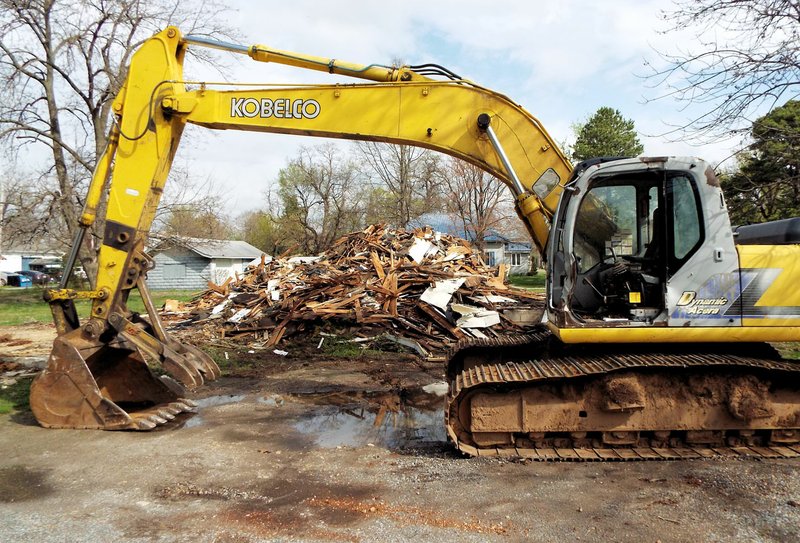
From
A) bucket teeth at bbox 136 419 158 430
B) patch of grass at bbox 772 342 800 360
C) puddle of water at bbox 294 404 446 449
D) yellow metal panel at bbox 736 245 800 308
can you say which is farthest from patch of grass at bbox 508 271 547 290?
Answer: bucket teeth at bbox 136 419 158 430

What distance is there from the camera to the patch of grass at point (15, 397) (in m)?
7.13

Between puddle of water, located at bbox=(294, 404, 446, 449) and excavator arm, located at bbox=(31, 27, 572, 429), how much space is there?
1.62 meters

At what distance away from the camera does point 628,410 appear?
5113 mm

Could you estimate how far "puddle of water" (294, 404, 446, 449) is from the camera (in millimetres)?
5938

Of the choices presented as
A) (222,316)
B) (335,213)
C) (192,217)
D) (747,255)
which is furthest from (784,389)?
(335,213)

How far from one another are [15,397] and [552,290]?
7.48 m

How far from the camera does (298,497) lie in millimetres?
4391

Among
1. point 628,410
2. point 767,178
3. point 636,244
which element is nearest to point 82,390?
point 628,410

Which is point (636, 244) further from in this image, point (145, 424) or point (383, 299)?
point (383, 299)

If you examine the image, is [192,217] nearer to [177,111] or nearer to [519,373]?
[177,111]

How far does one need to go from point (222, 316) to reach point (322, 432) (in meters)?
8.97

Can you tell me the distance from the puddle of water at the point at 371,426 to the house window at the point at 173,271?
1403 inches

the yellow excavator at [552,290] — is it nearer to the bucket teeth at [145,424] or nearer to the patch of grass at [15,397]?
the bucket teeth at [145,424]

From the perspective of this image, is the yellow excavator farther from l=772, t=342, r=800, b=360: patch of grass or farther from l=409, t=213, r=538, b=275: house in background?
l=409, t=213, r=538, b=275: house in background
